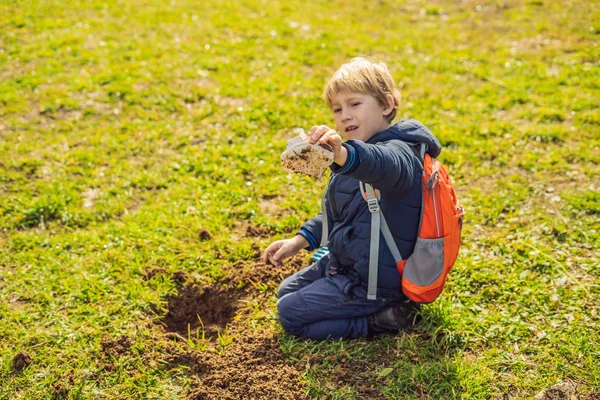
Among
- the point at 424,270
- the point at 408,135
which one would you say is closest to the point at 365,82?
the point at 408,135

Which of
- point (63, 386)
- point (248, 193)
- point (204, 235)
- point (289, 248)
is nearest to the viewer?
point (63, 386)

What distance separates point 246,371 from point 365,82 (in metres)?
1.92

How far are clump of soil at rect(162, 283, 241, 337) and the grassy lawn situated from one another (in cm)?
1

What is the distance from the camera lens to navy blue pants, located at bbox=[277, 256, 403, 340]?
3.71 metres

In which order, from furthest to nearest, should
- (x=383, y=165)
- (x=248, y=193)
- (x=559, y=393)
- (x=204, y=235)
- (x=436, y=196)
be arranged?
(x=248, y=193), (x=204, y=235), (x=436, y=196), (x=559, y=393), (x=383, y=165)

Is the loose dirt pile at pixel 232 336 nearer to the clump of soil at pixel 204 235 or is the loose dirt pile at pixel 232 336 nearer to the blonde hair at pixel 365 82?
the clump of soil at pixel 204 235

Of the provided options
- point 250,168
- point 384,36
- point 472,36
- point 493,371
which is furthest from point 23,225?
point 472,36

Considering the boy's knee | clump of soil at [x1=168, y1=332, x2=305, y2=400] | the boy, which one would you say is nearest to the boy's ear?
the boy

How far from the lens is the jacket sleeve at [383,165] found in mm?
2859

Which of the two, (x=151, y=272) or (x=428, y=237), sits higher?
(x=428, y=237)

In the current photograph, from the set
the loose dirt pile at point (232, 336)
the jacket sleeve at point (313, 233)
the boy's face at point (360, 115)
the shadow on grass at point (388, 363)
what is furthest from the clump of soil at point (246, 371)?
the boy's face at point (360, 115)

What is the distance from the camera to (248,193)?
5324 mm

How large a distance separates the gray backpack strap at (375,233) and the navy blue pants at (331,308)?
0.17 metres

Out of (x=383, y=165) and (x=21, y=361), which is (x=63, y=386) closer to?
(x=21, y=361)
